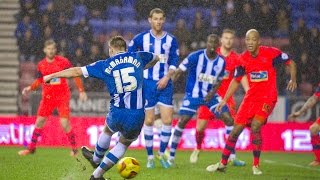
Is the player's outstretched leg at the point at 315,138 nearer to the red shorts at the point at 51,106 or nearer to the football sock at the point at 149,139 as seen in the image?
the football sock at the point at 149,139

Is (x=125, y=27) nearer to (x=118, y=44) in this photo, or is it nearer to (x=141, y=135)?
(x=141, y=135)

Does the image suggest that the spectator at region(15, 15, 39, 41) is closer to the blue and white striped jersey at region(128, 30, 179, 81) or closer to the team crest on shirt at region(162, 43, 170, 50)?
the blue and white striped jersey at region(128, 30, 179, 81)

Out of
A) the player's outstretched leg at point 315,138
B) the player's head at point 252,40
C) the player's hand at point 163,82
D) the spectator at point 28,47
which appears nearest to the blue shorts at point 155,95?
the player's hand at point 163,82

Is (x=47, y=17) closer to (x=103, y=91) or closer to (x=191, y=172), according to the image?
(x=103, y=91)

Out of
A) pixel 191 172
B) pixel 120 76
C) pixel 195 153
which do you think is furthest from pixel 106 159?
pixel 195 153

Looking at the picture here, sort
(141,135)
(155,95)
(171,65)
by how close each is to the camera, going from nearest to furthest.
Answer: (171,65), (155,95), (141,135)

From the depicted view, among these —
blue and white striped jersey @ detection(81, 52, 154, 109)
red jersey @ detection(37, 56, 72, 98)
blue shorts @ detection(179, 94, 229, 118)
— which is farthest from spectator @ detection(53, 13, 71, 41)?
blue and white striped jersey @ detection(81, 52, 154, 109)

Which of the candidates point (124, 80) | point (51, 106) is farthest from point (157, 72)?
point (124, 80)

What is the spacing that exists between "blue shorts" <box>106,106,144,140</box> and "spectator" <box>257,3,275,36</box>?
8.60 metres

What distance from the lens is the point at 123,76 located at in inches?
318

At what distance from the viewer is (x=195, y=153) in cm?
1189

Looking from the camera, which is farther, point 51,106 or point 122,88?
point 51,106

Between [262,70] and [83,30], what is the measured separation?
6836mm

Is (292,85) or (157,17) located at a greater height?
(157,17)
